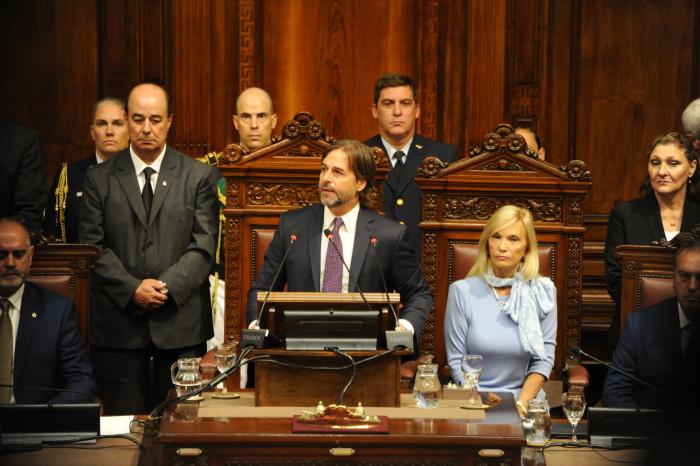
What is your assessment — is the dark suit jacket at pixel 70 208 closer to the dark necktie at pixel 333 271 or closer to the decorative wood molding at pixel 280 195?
the decorative wood molding at pixel 280 195

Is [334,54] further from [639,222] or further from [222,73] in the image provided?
[639,222]

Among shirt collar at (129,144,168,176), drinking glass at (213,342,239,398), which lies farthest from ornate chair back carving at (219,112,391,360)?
drinking glass at (213,342,239,398)

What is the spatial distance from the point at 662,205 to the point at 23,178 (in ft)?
7.80

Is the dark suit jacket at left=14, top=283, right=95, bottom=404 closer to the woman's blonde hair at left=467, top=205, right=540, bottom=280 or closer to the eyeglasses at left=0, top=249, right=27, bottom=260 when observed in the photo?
the eyeglasses at left=0, top=249, right=27, bottom=260

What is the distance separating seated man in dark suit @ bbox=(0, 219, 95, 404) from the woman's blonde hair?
4.31 ft

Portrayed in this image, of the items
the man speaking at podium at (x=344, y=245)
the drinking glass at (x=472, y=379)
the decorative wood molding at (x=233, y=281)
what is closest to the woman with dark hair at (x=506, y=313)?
the man speaking at podium at (x=344, y=245)

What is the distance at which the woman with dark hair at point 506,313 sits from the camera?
3.32 metres

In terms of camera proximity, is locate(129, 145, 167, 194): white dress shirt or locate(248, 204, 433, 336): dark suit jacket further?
locate(129, 145, 167, 194): white dress shirt

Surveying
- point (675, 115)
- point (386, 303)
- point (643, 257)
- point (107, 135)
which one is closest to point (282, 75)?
point (107, 135)

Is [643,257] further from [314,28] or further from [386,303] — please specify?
[314,28]

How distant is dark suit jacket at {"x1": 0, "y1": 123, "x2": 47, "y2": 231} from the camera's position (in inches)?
148

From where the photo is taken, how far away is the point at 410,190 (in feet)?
13.3

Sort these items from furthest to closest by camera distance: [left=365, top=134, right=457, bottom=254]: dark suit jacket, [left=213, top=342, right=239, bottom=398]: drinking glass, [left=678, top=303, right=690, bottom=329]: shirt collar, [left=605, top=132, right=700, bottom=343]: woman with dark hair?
1. [left=365, top=134, right=457, bottom=254]: dark suit jacket
2. [left=605, top=132, right=700, bottom=343]: woman with dark hair
3. [left=678, top=303, right=690, bottom=329]: shirt collar
4. [left=213, top=342, right=239, bottom=398]: drinking glass

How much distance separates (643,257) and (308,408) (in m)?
1.51
